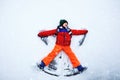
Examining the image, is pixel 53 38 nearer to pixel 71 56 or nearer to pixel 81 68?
pixel 71 56

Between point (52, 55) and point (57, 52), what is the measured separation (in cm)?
7

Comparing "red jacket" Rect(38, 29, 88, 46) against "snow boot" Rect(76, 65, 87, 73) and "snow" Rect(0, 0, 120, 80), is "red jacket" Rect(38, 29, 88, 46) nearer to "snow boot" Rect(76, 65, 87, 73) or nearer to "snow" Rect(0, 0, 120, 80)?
"snow" Rect(0, 0, 120, 80)

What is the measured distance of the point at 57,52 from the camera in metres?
3.30

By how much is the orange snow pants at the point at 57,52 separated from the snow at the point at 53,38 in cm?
7

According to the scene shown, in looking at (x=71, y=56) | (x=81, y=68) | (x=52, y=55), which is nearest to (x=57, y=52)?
(x=52, y=55)

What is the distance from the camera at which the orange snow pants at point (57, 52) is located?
3.29 meters

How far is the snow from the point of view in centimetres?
331

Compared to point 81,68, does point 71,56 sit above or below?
above

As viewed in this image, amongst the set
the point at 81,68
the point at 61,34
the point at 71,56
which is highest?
the point at 61,34

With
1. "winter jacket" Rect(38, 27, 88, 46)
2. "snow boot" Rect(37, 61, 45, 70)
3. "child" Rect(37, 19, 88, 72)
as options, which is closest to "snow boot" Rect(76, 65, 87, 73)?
"child" Rect(37, 19, 88, 72)

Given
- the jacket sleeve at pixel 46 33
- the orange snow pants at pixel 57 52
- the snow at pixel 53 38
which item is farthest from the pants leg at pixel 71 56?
the jacket sleeve at pixel 46 33
